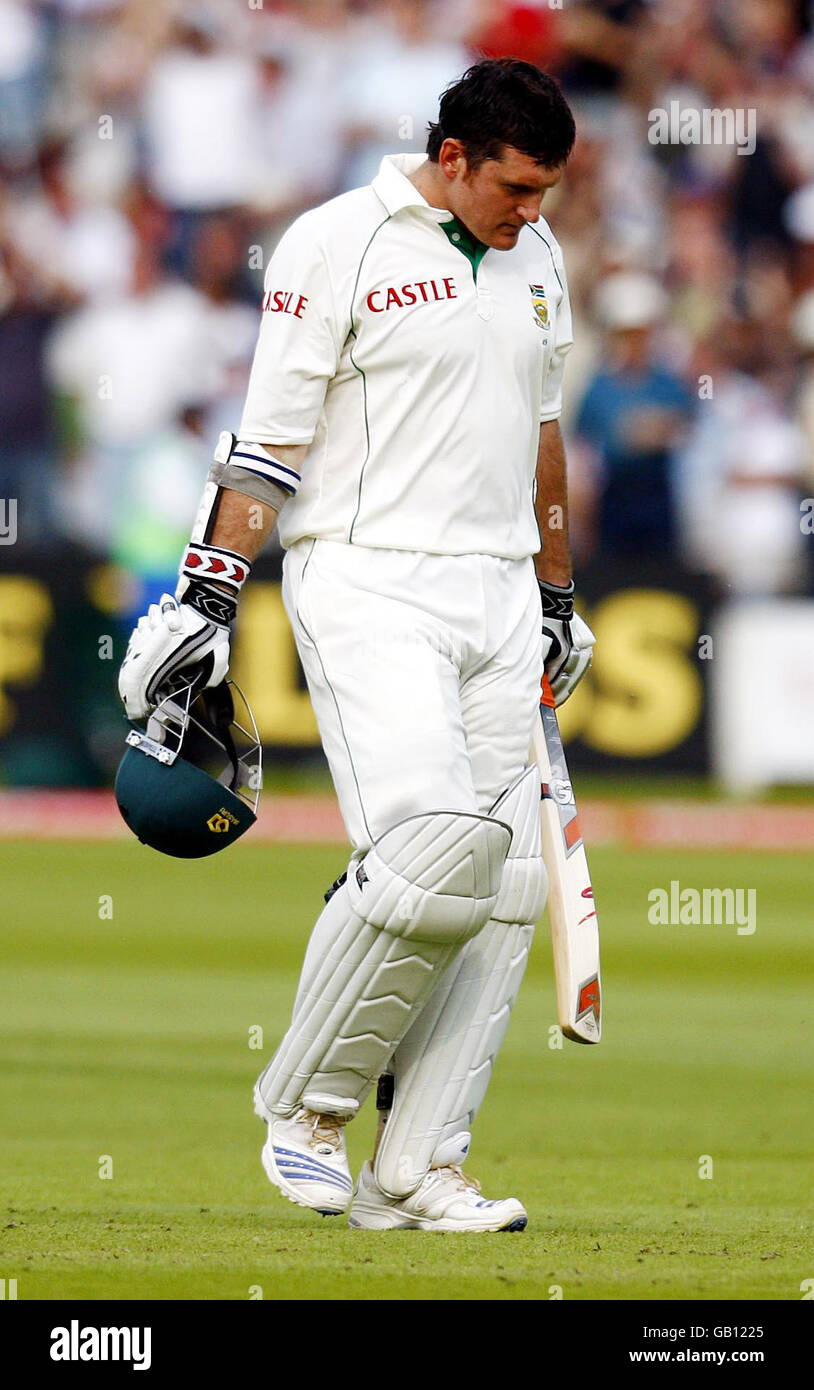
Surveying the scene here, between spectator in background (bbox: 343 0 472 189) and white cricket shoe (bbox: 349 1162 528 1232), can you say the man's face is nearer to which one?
white cricket shoe (bbox: 349 1162 528 1232)

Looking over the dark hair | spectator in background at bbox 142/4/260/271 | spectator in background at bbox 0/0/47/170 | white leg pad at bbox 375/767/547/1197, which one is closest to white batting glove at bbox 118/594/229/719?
white leg pad at bbox 375/767/547/1197

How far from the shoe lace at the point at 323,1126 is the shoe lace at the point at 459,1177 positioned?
8.3 inches

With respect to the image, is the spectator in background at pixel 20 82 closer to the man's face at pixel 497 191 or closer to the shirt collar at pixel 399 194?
the shirt collar at pixel 399 194

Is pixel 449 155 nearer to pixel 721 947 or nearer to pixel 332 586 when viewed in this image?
pixel 332 586

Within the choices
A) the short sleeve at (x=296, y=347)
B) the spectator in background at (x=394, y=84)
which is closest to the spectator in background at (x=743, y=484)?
the spectator in background at (x=394, y=84)

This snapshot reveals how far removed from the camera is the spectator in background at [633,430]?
12.6 metres

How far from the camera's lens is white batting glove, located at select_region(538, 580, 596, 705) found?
524 centimetres

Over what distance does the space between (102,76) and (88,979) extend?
8196mm

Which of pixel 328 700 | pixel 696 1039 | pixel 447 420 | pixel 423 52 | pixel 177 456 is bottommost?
pixel 696 1039

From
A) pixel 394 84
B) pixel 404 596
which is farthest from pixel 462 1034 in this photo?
pixel 394 84

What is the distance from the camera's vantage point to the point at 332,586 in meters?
4.65

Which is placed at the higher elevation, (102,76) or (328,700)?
(102,76)

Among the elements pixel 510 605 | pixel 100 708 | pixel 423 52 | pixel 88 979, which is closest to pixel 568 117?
pixel 510 605

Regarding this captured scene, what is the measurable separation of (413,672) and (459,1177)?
1.05 metres
